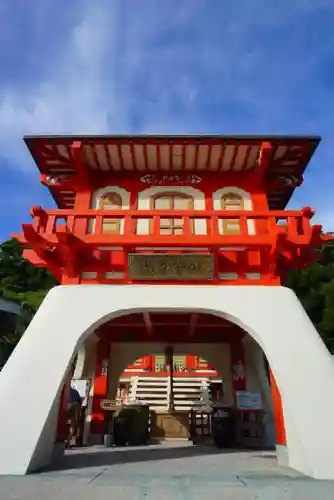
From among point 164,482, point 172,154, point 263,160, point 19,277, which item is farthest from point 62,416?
point 19,277

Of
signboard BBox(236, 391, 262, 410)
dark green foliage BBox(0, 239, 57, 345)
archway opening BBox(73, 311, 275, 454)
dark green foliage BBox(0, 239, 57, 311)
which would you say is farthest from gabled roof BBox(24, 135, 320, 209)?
dark green foliage BBox(0, 239, 57, 311)

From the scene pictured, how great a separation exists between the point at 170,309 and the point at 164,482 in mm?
3199

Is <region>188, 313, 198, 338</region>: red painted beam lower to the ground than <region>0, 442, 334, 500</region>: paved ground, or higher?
higher

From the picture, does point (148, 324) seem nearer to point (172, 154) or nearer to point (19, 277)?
point (172, 154)

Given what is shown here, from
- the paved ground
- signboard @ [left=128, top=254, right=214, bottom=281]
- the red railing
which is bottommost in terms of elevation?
the paved ground

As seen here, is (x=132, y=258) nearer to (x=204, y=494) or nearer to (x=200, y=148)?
(x=200, y=148)

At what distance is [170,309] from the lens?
24.6 feet

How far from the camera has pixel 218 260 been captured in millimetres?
8195

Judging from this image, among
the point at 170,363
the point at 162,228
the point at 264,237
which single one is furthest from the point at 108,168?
the point at 170,363

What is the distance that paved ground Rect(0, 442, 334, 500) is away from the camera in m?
4.15

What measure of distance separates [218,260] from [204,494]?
4748 mm

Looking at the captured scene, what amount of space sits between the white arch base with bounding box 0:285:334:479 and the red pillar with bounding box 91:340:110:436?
5.34 m

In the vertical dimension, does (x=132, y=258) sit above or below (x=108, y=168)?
below

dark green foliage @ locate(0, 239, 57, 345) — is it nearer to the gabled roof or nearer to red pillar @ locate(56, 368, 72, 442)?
the gabled roof
